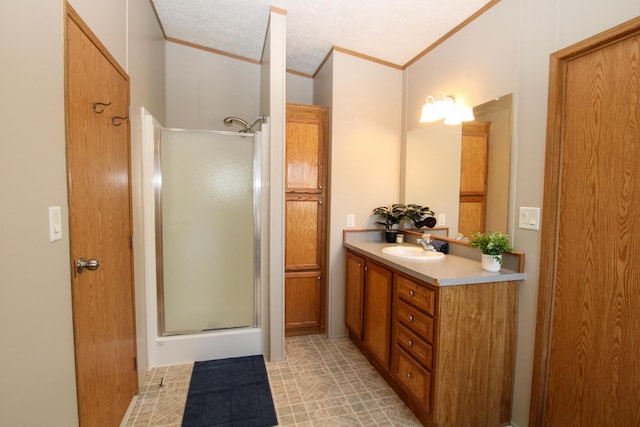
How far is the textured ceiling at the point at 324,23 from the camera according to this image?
2086 mm

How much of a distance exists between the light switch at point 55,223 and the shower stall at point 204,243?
1203mm

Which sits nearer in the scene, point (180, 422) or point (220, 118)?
point (180, 422)

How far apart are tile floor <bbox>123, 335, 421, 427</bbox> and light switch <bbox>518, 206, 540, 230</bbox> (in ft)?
4.26

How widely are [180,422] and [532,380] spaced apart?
196 centimetres

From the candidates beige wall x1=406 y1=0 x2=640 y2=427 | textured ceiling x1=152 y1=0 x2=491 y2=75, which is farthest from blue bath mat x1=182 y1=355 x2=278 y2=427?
textured ceiling x1=152 y1=0 x2=491 y2=75

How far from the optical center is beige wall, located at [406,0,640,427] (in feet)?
4.71

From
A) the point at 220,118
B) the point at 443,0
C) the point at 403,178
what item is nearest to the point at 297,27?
the point at 443,0

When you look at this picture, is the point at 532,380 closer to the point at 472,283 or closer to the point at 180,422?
the point at 472,283

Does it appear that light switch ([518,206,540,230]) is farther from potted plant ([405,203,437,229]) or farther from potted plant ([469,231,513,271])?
potted plant ([405,203,437,229])

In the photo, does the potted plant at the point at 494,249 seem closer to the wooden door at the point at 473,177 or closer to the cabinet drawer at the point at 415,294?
the wooden door at the point at 473,177

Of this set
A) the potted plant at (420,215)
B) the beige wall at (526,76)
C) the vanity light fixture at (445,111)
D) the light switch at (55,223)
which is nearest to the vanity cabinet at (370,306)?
A: the potted plant at (420,215)

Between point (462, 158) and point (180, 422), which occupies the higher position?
point (462, 158)

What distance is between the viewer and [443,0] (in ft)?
6.35

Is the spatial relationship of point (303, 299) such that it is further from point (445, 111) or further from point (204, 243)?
point (445, 111)
